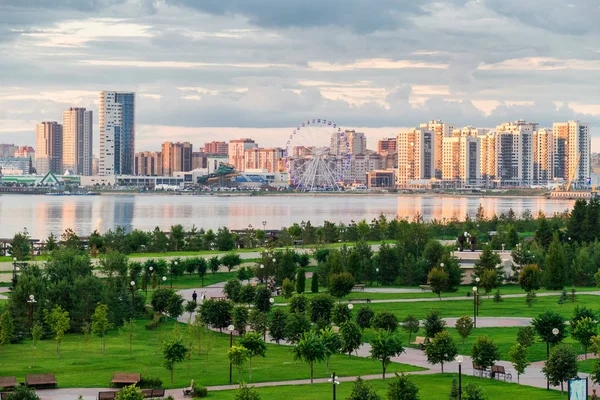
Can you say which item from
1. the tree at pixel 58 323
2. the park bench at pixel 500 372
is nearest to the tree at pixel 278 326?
the tree at pixel 58 323

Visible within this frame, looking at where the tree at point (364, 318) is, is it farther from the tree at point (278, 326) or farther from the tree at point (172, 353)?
the tree at point (172, 353)

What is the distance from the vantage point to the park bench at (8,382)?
19777 millimetres

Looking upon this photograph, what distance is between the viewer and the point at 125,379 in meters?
20.3

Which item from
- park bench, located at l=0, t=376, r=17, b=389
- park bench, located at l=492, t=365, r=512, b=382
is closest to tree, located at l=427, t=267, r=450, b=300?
park bench, located at l=492, t=365, r=512, b=382

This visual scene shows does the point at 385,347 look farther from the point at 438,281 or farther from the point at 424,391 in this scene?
the point at 438,281

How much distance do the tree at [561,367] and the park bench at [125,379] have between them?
26.4 ft

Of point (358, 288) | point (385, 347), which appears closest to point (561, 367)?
point (385, 347)

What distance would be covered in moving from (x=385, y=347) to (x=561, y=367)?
361 centimetres

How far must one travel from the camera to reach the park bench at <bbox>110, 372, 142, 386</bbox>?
20141 mm

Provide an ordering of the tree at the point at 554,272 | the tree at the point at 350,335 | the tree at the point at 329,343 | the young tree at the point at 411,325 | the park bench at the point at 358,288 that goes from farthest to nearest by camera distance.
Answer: the tree at the point at 554,272 → the park bench at the point at 358,288 → the young tree at the point at 411,325 → the tree at the point at 350,335 → the tree at the point at 329,343

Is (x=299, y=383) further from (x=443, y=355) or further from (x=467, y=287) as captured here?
(x=467, y=287)

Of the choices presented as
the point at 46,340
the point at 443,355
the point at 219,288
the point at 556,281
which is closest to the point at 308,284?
the point at 219,288

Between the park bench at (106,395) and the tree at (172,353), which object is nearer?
the park bench at (106,395)

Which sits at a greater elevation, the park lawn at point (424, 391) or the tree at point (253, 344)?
the tree at point (253, 344)
